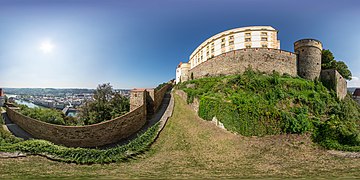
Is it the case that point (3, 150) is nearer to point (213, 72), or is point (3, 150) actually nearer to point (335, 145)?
point (335, 145)

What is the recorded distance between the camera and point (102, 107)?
18.3 m

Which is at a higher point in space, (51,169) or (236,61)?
(236,61)

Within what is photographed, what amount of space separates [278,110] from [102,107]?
16.2 meters

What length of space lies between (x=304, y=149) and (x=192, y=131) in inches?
246

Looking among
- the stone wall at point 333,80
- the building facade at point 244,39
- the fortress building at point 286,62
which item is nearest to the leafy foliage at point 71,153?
the fortress building at point 286,62

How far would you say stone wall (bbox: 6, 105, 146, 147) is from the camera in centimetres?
1052

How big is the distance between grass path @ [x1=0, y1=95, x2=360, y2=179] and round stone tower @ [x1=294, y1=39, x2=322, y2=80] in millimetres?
11625

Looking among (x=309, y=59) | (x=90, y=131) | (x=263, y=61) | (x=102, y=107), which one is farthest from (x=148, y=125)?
(x=309, y=59)

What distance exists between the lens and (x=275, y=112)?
1079 cm

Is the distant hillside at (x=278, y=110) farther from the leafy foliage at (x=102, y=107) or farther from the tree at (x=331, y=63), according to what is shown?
the leafy foliage at (x=102, y=107)

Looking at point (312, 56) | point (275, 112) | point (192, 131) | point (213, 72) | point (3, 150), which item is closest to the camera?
point (3, 150)

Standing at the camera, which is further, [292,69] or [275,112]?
[292,69]

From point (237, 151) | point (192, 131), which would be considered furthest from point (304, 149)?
point (192, 131)

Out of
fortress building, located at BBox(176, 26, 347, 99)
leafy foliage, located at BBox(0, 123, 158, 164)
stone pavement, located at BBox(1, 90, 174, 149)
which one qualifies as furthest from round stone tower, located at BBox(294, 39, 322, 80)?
leafy foliage, located at BBox(0, 123, 158, 164)
